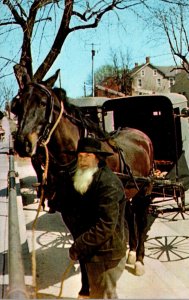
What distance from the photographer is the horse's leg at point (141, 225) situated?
16.7 ft

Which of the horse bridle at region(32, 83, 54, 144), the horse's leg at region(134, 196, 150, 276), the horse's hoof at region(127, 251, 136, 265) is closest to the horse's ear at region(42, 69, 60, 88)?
the horse bridle at region(32, 83, 54, 144)

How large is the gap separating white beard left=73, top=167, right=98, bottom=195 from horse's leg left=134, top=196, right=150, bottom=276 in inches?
93.6

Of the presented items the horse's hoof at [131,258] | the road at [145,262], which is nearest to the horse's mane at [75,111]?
the road at [145,262]

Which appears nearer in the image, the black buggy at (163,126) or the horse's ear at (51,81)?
the horse's ear at (51,81)

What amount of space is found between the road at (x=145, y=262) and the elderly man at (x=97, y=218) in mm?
471

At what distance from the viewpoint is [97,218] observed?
9.88 ft

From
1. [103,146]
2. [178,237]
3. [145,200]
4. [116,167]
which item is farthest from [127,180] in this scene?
[178,237]

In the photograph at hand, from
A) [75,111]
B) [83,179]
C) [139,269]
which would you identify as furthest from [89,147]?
[139,269]

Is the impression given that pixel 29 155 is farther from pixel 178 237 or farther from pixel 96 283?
pixel 178 237

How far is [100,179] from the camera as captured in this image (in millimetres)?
3070

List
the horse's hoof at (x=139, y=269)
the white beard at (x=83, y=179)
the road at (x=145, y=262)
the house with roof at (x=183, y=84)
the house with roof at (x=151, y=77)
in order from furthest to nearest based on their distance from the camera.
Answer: the house with roof at (x=151, y=77), the house with roof at (x=183, y=84), the horse's hoof at (x=139, y=269), the road at (x=145, y=262), the white beard at (x=83, y=179)

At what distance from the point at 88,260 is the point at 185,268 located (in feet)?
8.91

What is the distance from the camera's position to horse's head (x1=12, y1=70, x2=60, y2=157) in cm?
360

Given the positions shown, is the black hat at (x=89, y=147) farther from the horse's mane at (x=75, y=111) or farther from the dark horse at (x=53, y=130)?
the horse's mane at (x=75, y=111)
